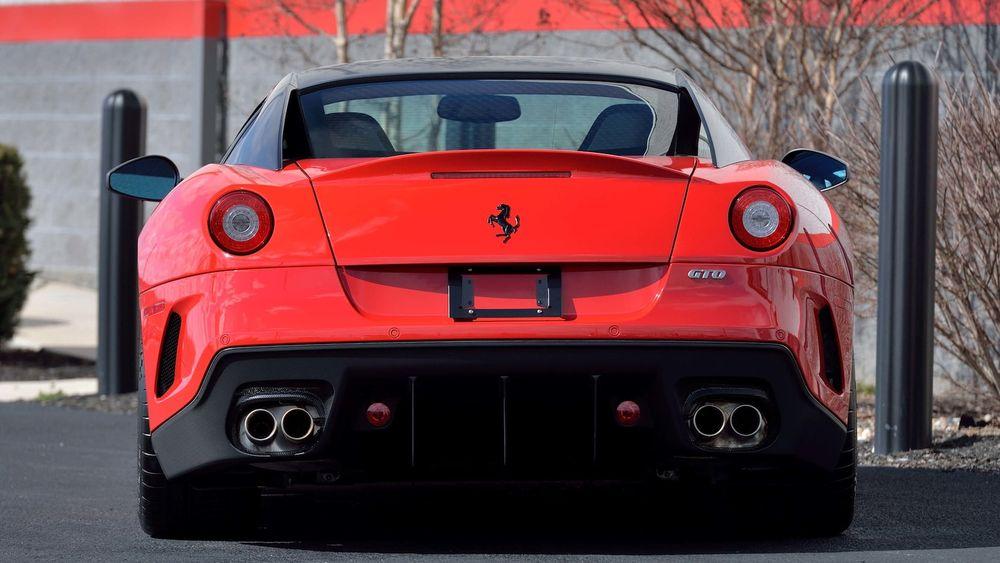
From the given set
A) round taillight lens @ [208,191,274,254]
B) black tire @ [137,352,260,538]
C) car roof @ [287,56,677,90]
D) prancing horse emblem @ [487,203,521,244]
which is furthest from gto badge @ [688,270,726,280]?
black tire @ [137,352,260,538]

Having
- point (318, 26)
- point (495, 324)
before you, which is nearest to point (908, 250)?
point (495, 324)

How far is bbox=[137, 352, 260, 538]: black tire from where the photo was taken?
468 cm

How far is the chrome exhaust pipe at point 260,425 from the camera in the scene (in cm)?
434

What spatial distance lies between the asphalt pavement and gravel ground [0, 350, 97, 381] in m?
4.54

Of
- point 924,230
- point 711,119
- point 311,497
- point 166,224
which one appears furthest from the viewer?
point 924,230

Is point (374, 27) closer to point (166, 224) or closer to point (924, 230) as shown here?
point (924, 230)

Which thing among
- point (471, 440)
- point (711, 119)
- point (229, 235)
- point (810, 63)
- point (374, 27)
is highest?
point (374, 27)

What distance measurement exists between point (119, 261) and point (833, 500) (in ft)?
18.8

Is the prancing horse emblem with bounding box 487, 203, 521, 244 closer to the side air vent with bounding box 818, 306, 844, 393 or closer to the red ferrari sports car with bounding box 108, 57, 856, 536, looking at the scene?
the red ferrari sports car with bounding box 108, 57, 856, 536

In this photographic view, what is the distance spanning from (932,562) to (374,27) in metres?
11.1

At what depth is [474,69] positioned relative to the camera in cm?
512

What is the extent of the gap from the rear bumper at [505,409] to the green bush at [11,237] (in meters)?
7.92

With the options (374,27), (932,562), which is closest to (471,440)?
(932,562)

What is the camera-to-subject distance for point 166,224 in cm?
457
